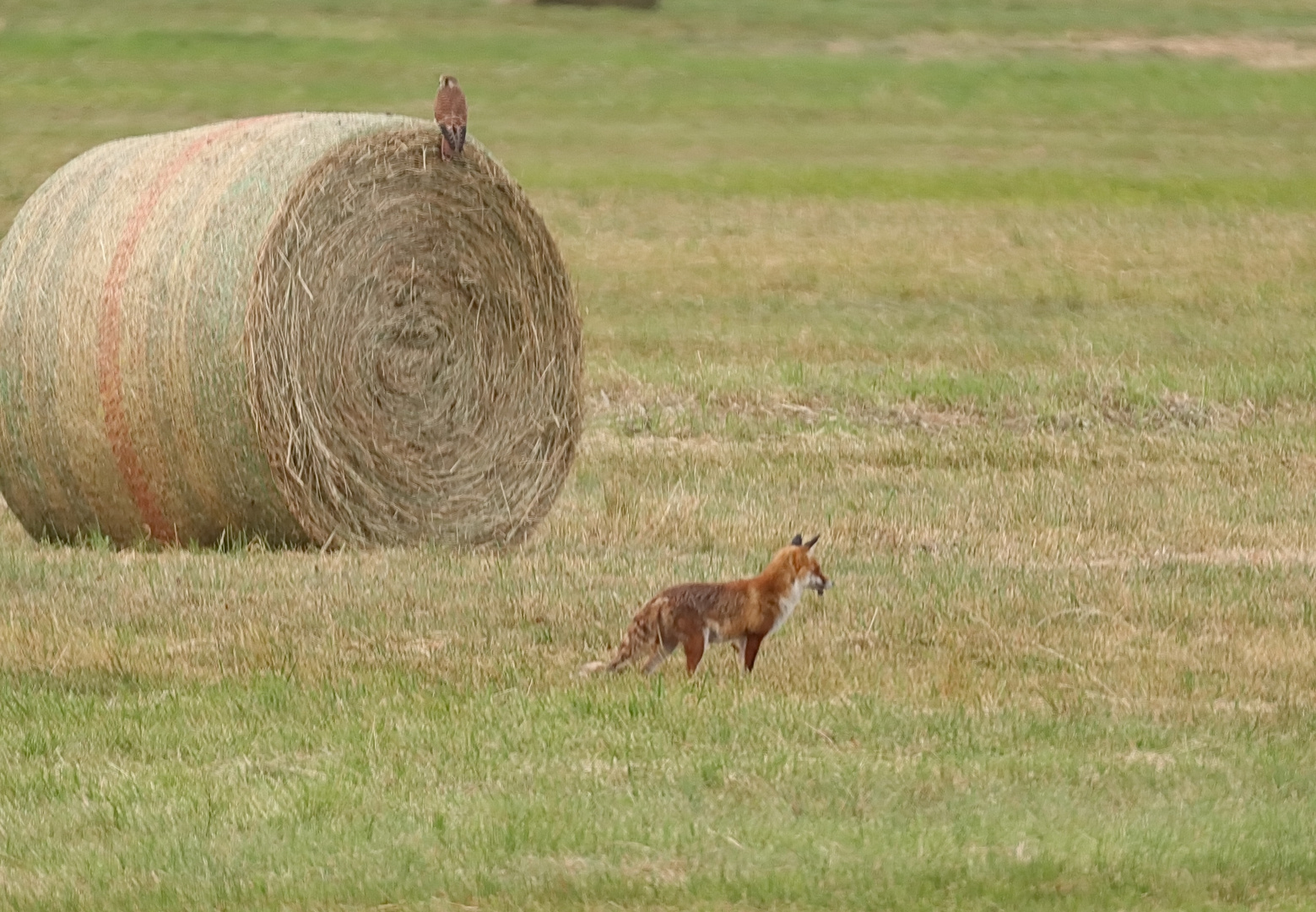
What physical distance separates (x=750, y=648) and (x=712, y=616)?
269 millimetres

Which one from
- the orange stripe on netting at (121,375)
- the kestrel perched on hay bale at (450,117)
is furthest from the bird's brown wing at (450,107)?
the orange stripe on netting at (121,375)

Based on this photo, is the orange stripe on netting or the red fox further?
the orange stripe on netting

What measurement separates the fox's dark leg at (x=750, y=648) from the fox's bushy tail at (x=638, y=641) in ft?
1.03

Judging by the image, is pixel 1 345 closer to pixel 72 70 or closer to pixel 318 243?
pixel 318 243

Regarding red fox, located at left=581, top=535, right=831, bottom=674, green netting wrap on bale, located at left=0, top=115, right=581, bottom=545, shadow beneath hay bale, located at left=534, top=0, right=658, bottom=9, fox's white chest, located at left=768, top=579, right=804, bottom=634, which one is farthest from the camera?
shadow beneath hay bale, located at left=534, top=0, right=658, bottom=9

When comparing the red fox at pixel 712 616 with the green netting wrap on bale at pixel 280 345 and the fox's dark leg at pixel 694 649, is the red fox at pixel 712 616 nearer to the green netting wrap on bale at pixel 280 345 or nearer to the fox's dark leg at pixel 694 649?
the fox's dark leg at pixel 694 649

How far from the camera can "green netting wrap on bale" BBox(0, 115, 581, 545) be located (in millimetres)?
11203

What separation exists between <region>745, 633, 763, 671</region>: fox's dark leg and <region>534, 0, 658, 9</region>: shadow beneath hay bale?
1531 inches

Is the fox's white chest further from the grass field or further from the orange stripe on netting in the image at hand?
the orange stripe on netting

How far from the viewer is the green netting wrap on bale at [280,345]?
11.2 meters

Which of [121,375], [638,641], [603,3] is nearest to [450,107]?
[121,375]

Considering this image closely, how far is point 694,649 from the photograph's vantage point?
862 centimetres

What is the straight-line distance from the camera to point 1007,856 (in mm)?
6895

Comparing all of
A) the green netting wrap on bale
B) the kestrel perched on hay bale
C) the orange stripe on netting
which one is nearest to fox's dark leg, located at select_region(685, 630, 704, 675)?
the green netting wrap on bale
